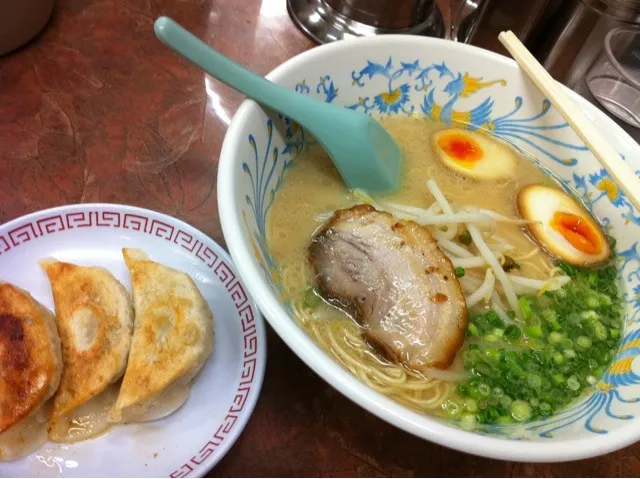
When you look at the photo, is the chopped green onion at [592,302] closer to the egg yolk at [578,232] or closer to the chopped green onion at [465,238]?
the egg yolk at [578,232]

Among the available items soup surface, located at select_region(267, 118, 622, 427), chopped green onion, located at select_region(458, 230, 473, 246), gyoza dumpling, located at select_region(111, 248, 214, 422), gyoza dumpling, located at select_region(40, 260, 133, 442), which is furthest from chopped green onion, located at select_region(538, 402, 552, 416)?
gyoza dumpling, located at select_region(40, 260, 133, 442)

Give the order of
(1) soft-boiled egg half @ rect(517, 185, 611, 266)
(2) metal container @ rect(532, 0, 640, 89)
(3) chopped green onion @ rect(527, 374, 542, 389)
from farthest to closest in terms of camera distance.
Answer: (2) metal container @ rect(532, 0, 640, 89) < (1) soft-boiled egg half @ rect(517, 185, 611, 266) < (3) chopped green onion @ rect(527, 374, 542, 389)

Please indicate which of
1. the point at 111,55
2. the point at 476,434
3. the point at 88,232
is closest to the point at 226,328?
the point at 88,232

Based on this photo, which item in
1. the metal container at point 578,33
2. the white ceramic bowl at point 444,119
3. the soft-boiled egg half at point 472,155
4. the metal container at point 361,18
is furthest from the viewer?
the metal container at point 361,18

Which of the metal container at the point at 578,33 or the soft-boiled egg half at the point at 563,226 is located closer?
the soft-boiled egg half at the point at 563,226

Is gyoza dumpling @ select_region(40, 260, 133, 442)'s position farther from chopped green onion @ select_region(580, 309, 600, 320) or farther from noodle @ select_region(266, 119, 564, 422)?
chopped green onion @ select_region(580, 309, 600, 320)

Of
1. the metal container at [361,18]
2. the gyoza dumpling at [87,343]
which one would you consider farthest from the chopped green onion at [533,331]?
the metal container at [361,18]
